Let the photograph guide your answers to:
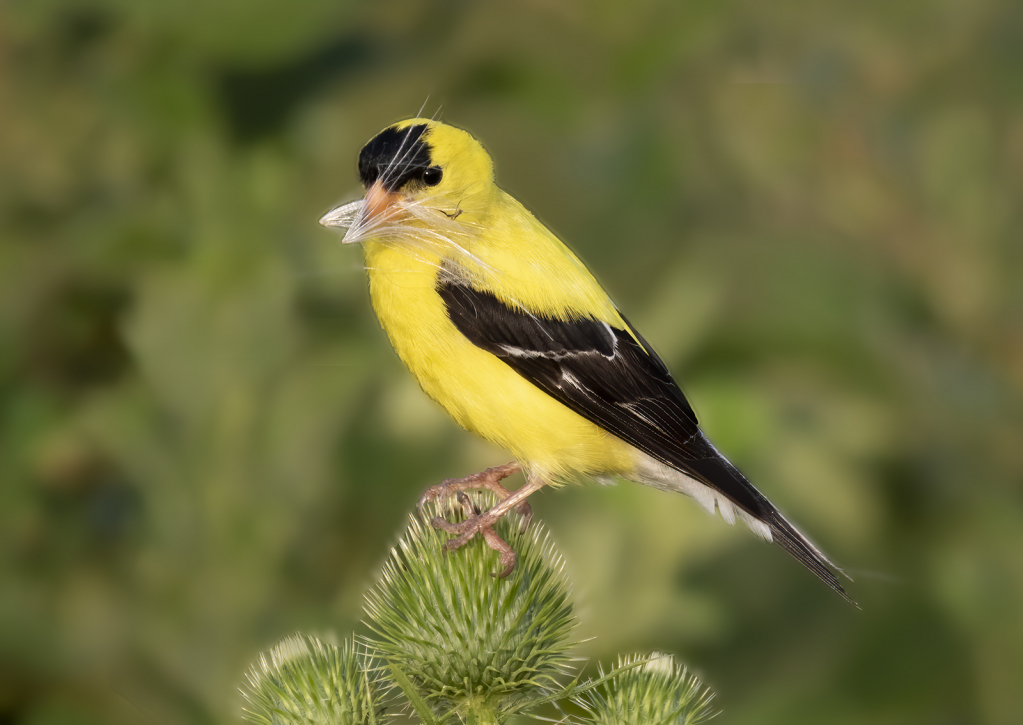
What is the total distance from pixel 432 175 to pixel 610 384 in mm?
483

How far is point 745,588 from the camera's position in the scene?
8.05 feet

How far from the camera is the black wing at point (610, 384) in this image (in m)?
1.35

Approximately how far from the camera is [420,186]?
4.61ft

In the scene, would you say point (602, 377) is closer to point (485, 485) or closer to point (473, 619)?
point (485, 485)

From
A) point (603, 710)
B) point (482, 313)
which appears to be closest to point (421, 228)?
point (482, 313)

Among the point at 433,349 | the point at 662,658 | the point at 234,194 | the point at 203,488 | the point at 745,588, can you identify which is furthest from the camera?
the point at 745,588

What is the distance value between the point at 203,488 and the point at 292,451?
0.23 m

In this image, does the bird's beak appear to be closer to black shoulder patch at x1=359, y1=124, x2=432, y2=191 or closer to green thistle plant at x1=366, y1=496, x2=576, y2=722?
black shoulder patch at x1=359, y1=124, x2=432, y2=191

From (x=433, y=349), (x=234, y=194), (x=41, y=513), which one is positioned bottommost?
(x=433, y=349)

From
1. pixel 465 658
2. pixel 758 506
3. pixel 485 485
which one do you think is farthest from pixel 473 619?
pixel 758 506

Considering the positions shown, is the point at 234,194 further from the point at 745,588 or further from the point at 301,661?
the point at 745,588

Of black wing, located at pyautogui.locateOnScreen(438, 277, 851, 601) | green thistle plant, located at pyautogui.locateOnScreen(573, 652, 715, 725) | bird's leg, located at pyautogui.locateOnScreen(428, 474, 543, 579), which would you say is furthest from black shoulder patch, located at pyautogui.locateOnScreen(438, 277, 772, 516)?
green thistle plant, located at pyautogui.locateOnScreen(573, 652, 715, 725)

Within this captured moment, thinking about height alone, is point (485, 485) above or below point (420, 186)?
below

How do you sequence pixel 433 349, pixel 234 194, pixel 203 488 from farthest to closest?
pixel 234 194
pixel 203 488
pixel 433 349
